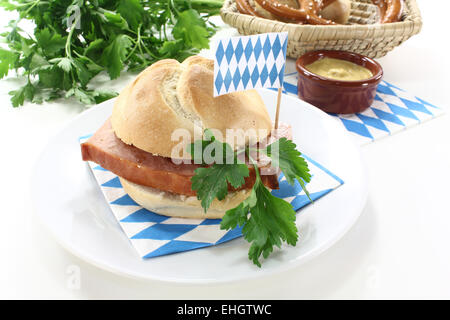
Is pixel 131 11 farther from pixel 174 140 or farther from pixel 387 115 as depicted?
pixel 387 115

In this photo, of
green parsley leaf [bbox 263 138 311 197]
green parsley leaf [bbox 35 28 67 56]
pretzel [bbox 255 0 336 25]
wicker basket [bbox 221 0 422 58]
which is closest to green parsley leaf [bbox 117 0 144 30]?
green parsley leaf [bbox 35 28 67 56]

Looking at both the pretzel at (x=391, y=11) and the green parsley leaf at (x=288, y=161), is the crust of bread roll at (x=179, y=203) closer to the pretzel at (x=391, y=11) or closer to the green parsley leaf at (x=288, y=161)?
the green parsley leaf at (x=288, y=161)

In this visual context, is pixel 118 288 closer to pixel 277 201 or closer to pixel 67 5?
pixel 277 201

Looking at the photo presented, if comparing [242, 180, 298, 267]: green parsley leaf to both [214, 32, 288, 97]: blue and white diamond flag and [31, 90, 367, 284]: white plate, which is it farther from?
[214, 32, 288, 97]: blue and white diamond flag

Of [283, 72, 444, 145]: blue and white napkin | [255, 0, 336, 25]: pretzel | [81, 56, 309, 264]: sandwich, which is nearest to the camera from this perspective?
[81, 56, 309, 264]: sandwich

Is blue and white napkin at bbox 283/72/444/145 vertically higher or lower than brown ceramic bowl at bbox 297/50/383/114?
lower

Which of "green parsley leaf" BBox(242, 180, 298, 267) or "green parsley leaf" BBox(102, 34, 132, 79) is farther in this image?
"green parsley leaf" BBox(102, 34, 132, 79)
